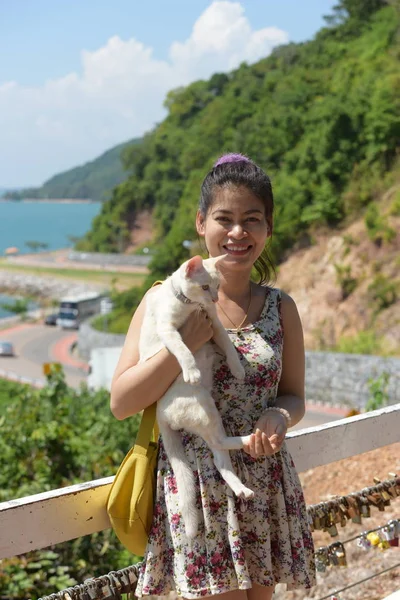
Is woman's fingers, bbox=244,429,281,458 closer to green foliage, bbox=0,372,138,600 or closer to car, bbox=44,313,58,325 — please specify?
green foliage, bbox=0,372,138,600

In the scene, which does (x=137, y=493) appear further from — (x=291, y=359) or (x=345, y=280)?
(x=345, y=280)

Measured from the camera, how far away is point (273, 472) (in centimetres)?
241

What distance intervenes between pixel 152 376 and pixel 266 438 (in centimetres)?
39

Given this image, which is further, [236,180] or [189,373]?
[236,180]

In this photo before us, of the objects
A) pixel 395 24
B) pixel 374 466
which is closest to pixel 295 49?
pixel 395 24

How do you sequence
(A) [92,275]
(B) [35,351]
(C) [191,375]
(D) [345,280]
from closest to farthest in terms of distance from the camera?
(C) [191,375] → (D) [345,280] → (B) [35,351] → (A) [92,275]

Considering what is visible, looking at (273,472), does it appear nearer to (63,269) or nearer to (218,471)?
(218,471)

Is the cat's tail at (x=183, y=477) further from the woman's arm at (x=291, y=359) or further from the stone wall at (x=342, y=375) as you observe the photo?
the stone wall at (x=342, y=375)

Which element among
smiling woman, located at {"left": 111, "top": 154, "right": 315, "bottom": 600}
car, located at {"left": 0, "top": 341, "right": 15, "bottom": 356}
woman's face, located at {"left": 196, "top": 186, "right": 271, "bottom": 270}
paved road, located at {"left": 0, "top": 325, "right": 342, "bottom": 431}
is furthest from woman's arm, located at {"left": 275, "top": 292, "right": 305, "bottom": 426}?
car, located at {"left": 0, "top": 341, "right": 15, "bottom": 356}

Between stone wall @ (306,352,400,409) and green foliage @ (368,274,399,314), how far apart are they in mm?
4835

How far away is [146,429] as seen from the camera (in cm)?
238

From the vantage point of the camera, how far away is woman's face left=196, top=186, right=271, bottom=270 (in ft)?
8.02

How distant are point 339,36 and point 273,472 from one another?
189 feet

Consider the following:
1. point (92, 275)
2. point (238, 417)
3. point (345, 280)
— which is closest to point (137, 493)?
point (238, 417)
